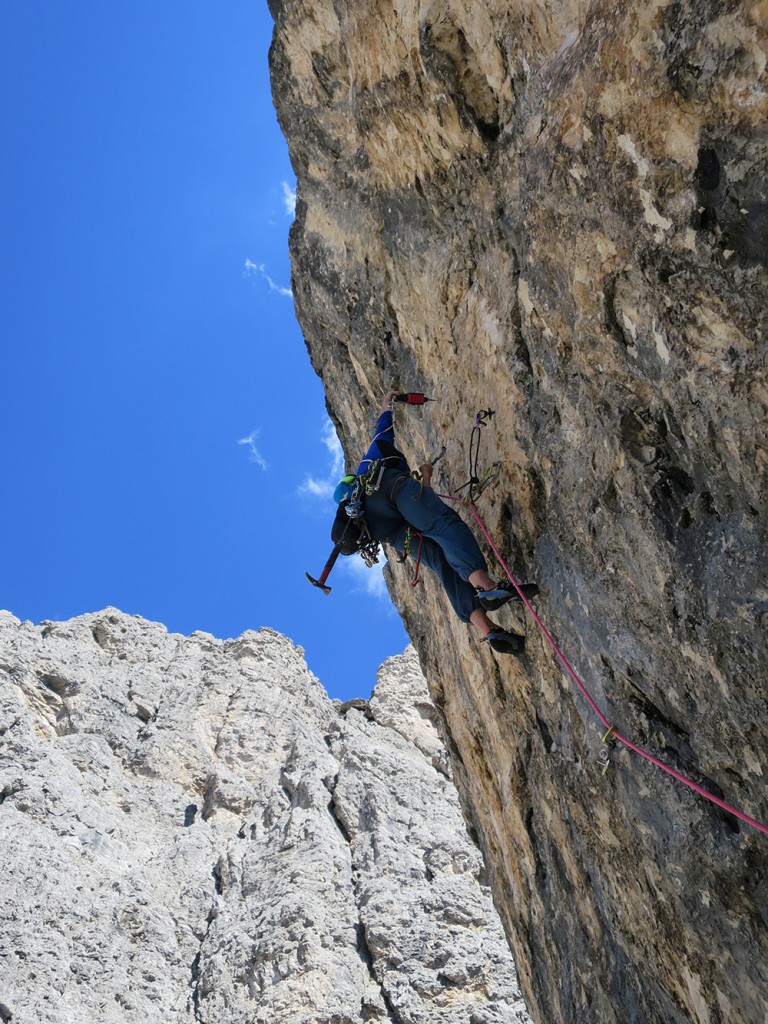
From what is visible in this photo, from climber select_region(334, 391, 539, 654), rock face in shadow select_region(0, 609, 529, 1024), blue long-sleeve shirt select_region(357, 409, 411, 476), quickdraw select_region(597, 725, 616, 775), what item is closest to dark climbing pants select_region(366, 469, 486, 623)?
climber select_region(334, 391, 539, 654)

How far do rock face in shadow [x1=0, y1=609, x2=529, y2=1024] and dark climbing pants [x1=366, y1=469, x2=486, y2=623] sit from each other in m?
10.8

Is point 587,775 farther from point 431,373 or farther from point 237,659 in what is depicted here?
point 237,659

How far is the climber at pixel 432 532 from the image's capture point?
5957 mm

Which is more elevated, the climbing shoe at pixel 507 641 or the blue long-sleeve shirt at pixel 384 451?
the blue long-sleeve shirt at pixel 384 451

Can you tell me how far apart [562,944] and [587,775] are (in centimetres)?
202

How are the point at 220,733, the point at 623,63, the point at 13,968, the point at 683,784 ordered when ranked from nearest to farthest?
the point at 623,63 < the point at 683,784 < the point at 13,968 < the point at 220,733

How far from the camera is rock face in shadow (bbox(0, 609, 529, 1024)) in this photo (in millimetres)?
15461

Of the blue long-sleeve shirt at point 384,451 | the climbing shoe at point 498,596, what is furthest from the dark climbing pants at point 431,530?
the climbing shoe at point 498,596

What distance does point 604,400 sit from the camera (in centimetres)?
493

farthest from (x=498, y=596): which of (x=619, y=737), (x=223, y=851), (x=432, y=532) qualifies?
(x=223, y=851)

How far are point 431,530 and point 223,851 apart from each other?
1583cm

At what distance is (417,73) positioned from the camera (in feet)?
22.2

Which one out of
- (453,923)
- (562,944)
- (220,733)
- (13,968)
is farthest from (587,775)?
(220,733)

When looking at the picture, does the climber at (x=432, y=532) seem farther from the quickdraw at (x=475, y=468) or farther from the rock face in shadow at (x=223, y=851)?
the rock face in shadow at (x=223, y=851)
